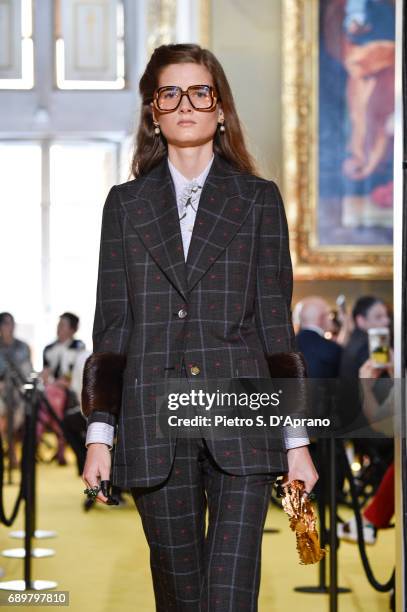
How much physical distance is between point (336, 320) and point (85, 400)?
7793 millimetres

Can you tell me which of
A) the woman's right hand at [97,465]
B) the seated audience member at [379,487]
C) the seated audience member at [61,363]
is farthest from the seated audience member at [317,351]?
the woman's right hand at [97,465]

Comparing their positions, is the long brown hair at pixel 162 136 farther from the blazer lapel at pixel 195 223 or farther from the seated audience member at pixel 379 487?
the seated audience member at pixel 379 487

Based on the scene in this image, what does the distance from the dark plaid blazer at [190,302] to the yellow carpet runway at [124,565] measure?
91.6 inches

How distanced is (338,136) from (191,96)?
31.1ft

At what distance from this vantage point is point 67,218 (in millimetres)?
13422

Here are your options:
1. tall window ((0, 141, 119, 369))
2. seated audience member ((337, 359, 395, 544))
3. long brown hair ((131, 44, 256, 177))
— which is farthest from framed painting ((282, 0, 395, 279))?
long brown hair ((131, 44, 256, 177))

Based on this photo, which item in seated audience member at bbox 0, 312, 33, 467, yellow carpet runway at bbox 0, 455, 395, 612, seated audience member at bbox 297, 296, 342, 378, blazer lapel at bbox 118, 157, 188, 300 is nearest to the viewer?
blazer lapel at bbox 118, 157, 188, 300

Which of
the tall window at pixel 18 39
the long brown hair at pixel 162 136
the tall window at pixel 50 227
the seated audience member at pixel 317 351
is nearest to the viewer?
the long brown hair at pixel 162 136

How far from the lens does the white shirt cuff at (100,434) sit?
2.91 metres

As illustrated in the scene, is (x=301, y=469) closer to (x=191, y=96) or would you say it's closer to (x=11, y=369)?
(x=191, y=96)

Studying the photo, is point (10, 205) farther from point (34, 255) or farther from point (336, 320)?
point (336, 320)

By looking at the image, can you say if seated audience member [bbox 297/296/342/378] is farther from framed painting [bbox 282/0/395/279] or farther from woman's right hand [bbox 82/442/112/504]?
woman's right hand [bbox 82/442/112/504]

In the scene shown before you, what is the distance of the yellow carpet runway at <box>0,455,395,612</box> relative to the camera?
546 centimetres

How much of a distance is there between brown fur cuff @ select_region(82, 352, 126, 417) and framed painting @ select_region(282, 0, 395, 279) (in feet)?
30.4
